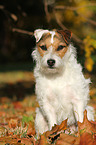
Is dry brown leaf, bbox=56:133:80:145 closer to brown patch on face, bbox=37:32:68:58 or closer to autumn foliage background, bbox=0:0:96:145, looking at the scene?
autumn foliage background, bbox=0:0:96:145

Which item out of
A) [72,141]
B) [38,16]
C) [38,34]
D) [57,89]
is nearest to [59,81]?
[57,89]

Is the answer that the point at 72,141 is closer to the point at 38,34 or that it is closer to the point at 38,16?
the point at 38,34

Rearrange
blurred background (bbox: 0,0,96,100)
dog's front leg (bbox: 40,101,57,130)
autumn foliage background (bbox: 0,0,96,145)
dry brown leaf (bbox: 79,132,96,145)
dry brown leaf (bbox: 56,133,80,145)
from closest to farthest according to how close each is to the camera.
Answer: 1. dry brown leaf (bbox: 79,132,96,145)
2. dry brown leaf (bbox: 56,133,80,145)
3. autumn foliage background (bbox: 0,0,96,145)
4. dog's front leg (bbox: 40,101,57,130)
5. blurred background (bbox: 0,0,96,100)

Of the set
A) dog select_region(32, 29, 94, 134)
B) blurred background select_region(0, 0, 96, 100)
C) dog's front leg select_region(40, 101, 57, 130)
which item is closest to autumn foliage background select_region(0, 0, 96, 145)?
blurred background select_region(0, 0, 96, 100)

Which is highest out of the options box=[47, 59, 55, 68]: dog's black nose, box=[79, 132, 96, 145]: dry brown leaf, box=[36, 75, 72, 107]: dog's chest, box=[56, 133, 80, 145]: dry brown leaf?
box=[47, 59, 55, 68]: dog's black nose

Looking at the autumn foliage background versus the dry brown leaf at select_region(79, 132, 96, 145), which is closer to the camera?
the dry brown leaf at select_region(79, 132, 96, 145)

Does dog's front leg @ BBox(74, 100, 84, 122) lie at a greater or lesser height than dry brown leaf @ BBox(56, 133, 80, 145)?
greater

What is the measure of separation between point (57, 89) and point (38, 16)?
639cm

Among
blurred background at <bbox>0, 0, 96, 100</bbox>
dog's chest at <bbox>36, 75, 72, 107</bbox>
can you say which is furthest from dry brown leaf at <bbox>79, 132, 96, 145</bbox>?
blurred background at <bbox>0, 0, 96, 100</bbox>

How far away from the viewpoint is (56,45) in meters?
3.68

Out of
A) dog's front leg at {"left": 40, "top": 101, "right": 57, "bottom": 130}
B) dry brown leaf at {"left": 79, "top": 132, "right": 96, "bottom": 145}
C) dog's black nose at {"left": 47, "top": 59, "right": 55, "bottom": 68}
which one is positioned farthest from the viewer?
dog's front leg at {"left": 40, "top": 101, "right": 57, "bottom": 130}

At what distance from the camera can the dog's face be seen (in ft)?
11.6

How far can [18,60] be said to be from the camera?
2067cm

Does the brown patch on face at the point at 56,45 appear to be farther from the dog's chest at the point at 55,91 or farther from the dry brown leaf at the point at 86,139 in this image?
the dry brown leaf at the point at 86,139
